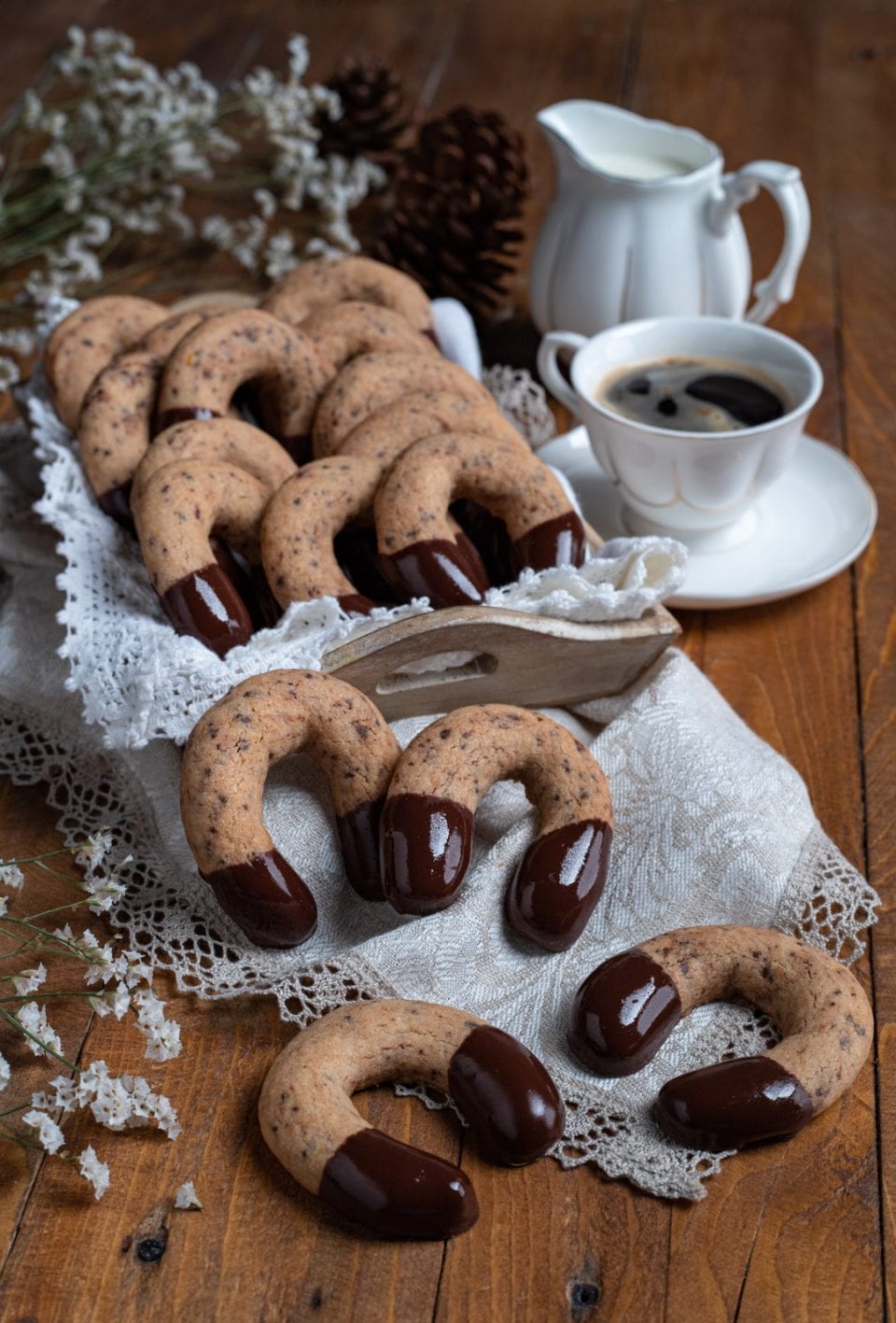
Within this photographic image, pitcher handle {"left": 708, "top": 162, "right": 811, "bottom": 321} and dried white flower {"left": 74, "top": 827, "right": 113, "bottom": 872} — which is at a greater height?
pitcher handle {"left": 708, "top": 162, "right": 811, "bottom": 321}

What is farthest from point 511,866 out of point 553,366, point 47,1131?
point 553,366

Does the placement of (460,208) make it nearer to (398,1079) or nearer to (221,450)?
(221,450)

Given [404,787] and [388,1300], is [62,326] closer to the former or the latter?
[404,787]

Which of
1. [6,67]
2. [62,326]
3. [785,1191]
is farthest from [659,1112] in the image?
[6,67]

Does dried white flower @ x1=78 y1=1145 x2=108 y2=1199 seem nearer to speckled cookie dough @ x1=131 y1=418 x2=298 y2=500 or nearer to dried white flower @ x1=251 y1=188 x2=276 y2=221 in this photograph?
speckled cookie dough @ x1=131 y1=418 x2=298 y2=500

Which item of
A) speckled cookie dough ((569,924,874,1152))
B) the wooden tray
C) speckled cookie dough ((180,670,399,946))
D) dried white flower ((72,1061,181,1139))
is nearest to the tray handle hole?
the wooden tray
